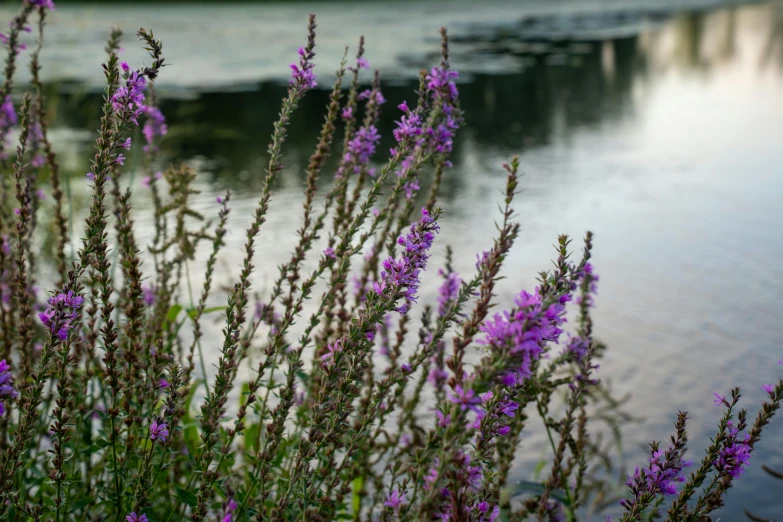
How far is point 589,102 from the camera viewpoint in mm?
14836

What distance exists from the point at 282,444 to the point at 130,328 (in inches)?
26.7

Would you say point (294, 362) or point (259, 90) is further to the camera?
point (259, 90)

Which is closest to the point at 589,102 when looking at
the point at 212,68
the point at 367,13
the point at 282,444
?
the point at 212,68

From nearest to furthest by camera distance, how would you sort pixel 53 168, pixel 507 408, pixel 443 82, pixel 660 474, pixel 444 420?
pixel 444 420
pixel 507 408
pixel 660 474
pixel 443 82
pixel 53 168

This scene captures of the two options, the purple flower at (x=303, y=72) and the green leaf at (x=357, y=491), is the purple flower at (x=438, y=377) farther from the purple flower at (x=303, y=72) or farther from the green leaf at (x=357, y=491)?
the purple flower at (x=303, y=72)

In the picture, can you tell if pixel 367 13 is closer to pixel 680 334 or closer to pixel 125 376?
pixel 680 334

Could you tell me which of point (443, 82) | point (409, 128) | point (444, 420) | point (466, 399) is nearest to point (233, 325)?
point (409, 128)

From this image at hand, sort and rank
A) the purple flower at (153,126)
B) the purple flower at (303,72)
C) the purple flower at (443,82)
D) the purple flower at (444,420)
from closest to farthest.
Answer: the purple flower at (444,420), the purple flower at (303,72), the purple flower at (443,82), the purple flower at (153,126)

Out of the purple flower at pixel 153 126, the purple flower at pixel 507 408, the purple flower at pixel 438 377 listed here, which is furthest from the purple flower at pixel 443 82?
the purple flower at pixel 153 126

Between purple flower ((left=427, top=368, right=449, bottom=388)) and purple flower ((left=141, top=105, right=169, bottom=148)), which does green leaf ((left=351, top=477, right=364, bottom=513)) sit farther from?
purple flower ((left=141, top=105, right=169, bottom=148))

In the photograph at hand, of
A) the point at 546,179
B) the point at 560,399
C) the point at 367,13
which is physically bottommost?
the point at 560,399

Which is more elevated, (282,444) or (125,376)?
(125,376)

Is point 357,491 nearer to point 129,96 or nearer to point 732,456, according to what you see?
point 732,456

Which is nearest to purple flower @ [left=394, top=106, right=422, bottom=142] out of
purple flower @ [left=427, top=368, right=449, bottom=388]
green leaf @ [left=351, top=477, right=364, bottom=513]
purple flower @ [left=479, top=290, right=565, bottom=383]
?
purple flower @ [left=479, top=290, right=565, bottom=383]
